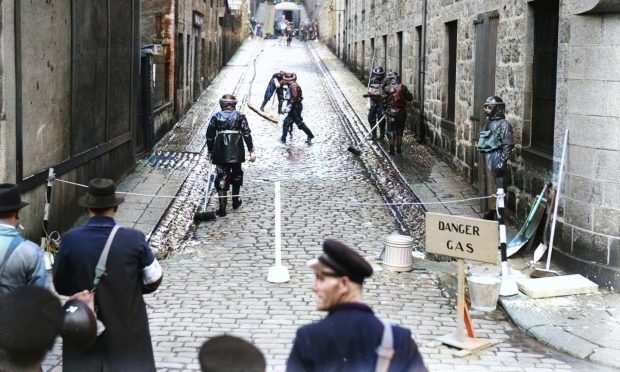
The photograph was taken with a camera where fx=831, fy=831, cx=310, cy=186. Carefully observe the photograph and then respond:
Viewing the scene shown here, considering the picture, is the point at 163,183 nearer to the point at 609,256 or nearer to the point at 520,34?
the point at 520,34

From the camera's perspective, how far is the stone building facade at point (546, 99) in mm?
8469

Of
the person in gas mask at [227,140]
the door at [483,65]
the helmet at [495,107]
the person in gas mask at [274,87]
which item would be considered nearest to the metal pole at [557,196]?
the helmet at [495,107]

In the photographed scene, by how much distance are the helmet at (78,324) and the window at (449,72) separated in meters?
12.5

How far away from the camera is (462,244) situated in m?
7.00

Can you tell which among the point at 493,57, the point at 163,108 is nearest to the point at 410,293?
the point at 493,57

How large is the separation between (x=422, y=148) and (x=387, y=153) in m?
1.10

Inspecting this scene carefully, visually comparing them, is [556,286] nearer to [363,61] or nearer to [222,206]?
[222,206]

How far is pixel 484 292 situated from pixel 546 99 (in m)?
3.58

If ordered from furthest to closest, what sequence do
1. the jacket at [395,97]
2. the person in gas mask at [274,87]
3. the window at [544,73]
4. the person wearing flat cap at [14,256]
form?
the person in gas mask at [274,87] → the jacket at [395,97] → the window at [544,73] → the person wearing flat cap at [14,256]

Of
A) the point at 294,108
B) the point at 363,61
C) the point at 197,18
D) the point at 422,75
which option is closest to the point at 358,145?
the point at 294,108

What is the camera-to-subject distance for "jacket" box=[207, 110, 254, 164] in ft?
38.7

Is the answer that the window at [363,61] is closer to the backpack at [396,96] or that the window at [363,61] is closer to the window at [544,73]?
the backpack at [396,96]

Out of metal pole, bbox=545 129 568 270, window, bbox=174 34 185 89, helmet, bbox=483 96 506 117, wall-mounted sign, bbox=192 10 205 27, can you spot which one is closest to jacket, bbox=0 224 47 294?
metal pole, bbox=545 129 568 270

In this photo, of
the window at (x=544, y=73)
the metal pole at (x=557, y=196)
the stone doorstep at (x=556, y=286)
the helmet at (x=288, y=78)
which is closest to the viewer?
the stone doorstep at (x=556, y=286)
